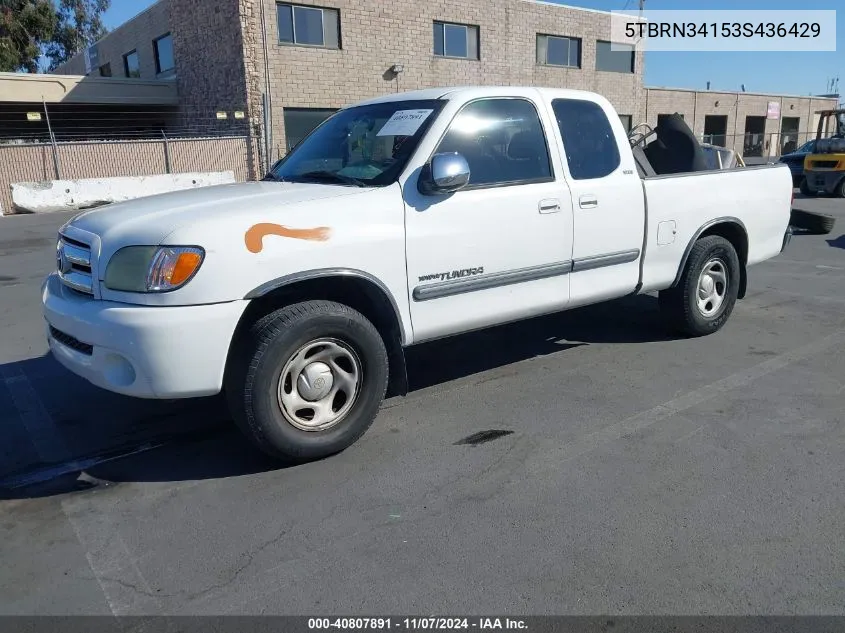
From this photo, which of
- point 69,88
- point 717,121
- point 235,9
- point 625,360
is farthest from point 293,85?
point 717,121

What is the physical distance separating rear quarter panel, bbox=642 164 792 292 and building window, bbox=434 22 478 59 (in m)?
23.2

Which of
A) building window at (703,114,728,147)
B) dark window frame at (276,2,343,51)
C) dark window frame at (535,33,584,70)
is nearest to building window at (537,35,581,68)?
dark window frame at (535,33,584,70)

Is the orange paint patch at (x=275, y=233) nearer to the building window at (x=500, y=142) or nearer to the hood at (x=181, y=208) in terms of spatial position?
the hood at (x=181, y=208)

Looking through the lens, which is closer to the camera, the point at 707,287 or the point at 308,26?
the point at 707,287

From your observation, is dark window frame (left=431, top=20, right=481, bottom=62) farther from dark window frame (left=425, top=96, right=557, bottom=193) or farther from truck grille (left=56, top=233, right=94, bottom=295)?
truck grille (left=56, top=233, right=94, bottom=295)

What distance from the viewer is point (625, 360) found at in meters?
5.54

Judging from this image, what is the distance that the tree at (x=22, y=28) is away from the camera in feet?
118

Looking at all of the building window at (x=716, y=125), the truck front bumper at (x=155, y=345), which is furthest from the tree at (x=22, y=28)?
the truck front bumper at (x=155, y=345)

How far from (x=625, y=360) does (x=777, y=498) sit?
220cm

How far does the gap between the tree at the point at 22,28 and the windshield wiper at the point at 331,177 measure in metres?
39.1

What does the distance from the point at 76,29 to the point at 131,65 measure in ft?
68.5

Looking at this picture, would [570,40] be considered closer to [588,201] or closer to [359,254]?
[588,201]

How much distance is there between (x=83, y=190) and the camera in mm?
21156
